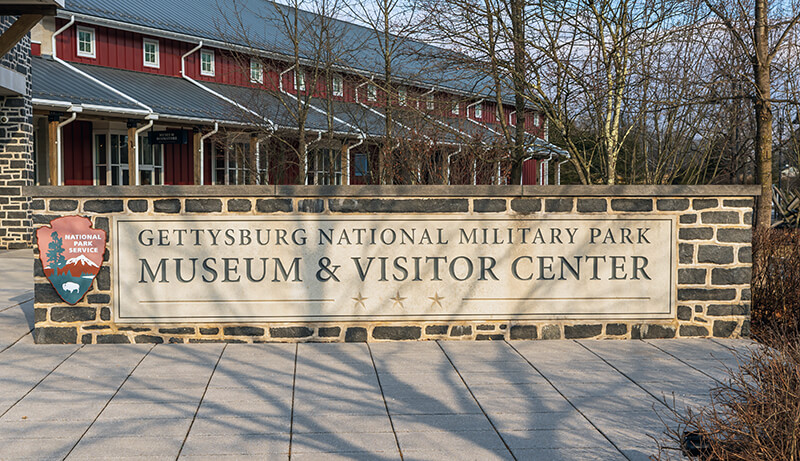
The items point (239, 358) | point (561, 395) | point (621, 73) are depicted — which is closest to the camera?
point (561, 395)

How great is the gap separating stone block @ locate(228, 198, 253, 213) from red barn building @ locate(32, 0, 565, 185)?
6.96 metres

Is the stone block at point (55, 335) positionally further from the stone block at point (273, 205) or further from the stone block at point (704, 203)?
the stone block at point (704, 203)

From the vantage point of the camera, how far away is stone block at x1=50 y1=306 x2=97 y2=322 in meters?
7.13

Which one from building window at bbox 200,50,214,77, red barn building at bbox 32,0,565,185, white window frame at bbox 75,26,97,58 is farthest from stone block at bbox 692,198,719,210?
building window at bbox 200,50,214,77

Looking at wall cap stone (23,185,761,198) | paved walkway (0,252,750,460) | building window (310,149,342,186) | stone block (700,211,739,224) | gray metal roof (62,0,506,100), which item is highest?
gray metal roof (62,0,506,100)

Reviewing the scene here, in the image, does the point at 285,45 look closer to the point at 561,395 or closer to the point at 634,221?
the point at 634,221

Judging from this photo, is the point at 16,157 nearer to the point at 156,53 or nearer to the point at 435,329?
the point at 156,53

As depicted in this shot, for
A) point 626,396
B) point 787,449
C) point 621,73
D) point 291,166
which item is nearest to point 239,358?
point 626,396

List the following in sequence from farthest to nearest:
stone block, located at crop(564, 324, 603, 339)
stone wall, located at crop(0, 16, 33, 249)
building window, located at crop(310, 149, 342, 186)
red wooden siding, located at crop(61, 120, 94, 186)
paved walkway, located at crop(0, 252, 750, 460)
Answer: building window, located at crop(310, 149, 342, 186) < red wooden siding, located at crop(61, 120, 94, 186) < stone wall, located at crop(0, 16, 33, 249) < stone block, located at crop(564, 324, 603, 339) < paved walkway, located at crop(0, 252, 750, 460)

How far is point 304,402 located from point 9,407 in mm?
1909

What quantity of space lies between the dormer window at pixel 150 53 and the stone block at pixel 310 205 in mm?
17635

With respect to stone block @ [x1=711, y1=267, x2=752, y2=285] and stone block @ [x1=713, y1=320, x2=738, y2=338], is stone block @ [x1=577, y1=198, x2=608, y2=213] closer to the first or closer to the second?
stone block @ [x1=711, y1=267, x2=752, y2=285]

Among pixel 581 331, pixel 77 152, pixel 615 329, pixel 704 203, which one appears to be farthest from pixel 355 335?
pixel 77 152

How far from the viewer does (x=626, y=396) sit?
5551mm
